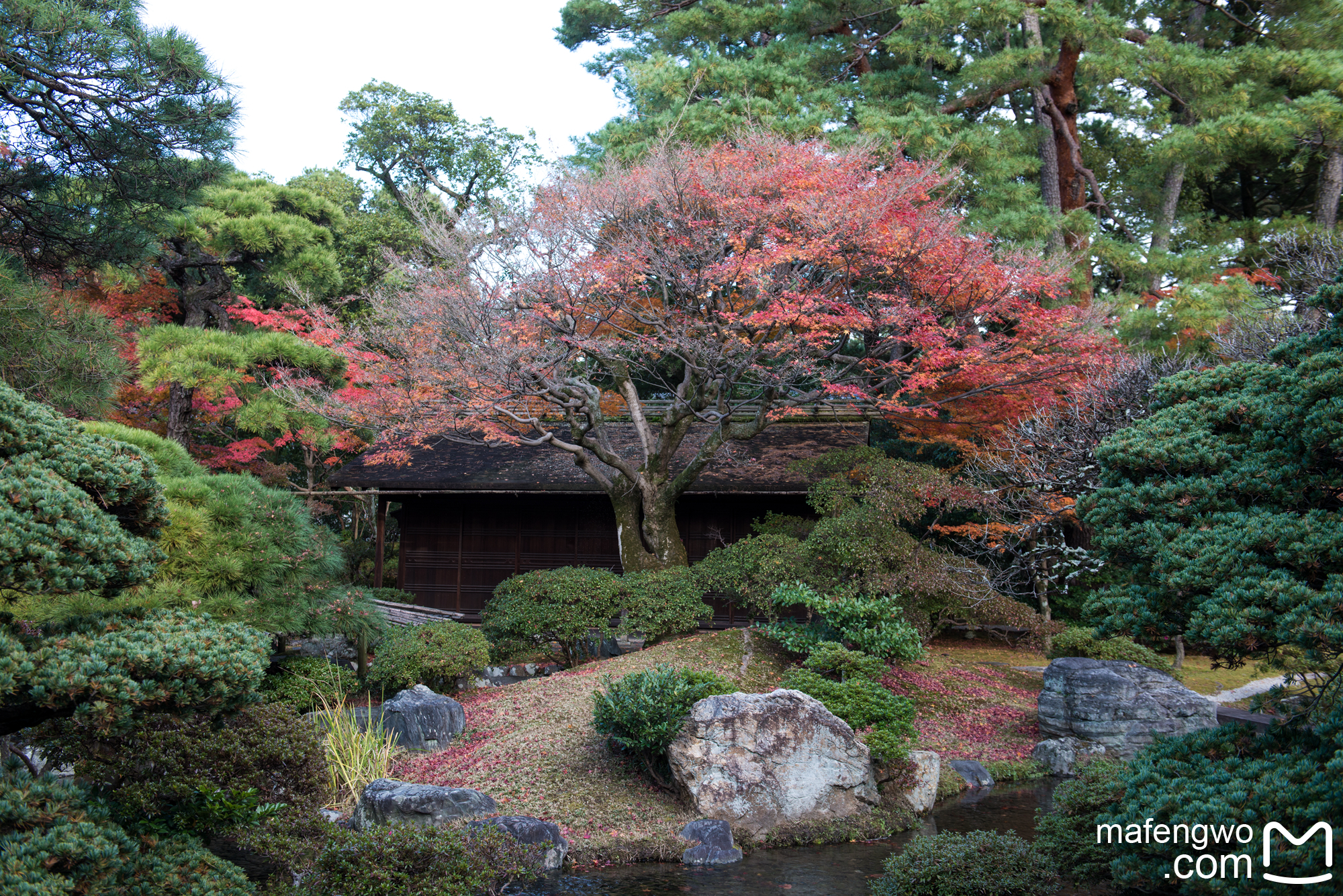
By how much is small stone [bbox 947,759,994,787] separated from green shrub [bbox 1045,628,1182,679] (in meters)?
2.12

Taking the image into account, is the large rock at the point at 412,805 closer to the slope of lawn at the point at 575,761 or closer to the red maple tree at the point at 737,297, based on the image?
the slope of lawn at the point at 575,761

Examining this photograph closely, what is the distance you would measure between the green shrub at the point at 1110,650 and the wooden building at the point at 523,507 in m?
5.43

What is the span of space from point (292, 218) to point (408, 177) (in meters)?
12.0

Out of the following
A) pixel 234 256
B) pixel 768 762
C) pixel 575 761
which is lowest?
pixel 575 761

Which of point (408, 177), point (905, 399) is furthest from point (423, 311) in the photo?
point (408, 177)

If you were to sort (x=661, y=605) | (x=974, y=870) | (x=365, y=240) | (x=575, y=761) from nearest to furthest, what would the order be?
(x=974, y=870) < (x=575, y=761) < (x=661, y=605) < (x=365, y=240)

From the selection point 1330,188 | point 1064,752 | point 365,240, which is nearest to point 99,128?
point 1064,752

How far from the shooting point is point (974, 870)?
17.7 feet

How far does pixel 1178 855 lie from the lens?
4324 millimetres

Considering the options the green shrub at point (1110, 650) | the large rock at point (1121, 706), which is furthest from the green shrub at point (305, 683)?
the green shrub at point (1110, 650)

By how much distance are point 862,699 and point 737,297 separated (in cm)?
643

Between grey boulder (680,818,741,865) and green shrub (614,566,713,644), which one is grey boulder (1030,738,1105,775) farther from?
green shrub (614,566,713,644)

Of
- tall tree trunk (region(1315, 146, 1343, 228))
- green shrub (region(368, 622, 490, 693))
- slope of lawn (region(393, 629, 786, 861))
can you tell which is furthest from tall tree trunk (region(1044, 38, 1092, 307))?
green shrub (region(368, 622, 490, 693))

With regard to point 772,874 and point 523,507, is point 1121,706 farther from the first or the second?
point 523,507
